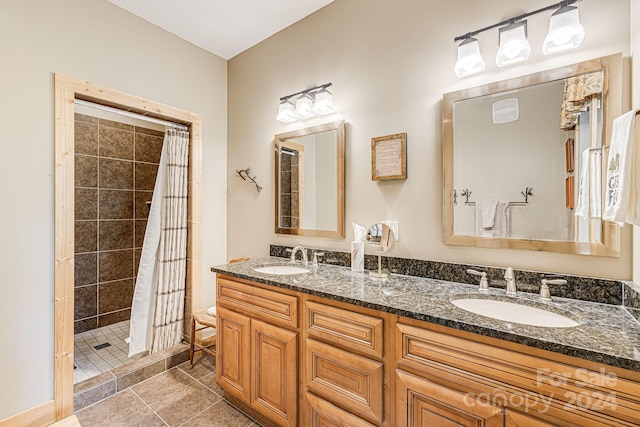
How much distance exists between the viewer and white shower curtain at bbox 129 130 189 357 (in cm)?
242

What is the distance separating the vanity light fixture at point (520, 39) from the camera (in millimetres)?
1256

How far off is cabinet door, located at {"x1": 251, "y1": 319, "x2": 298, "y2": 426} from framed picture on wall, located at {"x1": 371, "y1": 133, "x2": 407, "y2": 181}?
Answer: 109 centimetres

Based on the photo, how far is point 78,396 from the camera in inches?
74.7

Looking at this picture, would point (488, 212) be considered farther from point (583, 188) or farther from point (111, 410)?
point (111, 410)

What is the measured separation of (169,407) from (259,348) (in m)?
0.86

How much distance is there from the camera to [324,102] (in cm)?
206

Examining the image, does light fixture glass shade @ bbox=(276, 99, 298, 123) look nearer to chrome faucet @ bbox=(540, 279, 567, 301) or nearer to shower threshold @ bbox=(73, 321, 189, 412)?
chrome faucet @ bbox=(540, 279, 567, 301)

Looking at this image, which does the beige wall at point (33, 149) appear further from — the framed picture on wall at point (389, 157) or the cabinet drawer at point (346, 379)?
the framed picture on wall at point (389, 157)

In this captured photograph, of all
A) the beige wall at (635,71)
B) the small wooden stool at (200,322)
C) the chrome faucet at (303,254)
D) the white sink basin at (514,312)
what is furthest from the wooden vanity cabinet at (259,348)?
the beige wall at (635,71)

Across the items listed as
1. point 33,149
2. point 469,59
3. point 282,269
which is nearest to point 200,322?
point 282,269

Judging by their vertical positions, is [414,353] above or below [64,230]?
below

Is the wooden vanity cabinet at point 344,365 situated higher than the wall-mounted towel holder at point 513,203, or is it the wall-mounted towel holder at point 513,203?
the wall-mounted towel holder at point 513,203

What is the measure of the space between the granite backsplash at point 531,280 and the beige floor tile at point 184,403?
1.46m

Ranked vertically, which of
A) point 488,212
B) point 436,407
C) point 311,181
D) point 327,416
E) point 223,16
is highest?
point 223,16
